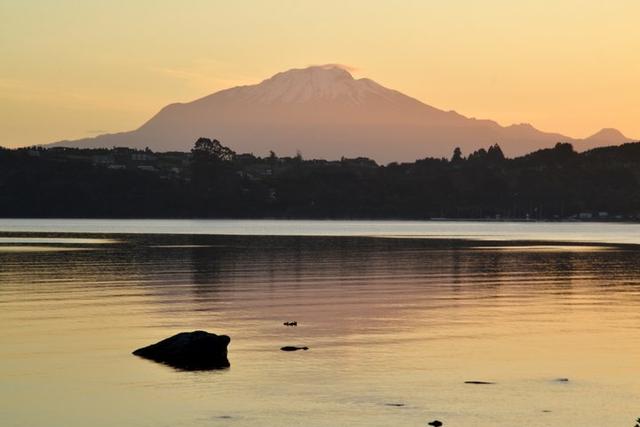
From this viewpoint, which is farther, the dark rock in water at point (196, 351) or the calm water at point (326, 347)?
the dark rock in water at point (196, 351)

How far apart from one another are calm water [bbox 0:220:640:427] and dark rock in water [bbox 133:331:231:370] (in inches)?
29.4

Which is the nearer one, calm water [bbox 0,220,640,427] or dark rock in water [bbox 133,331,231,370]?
calm water [bbox 0,220,640,427]

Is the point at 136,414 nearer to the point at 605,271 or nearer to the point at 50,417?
the point at 50,417

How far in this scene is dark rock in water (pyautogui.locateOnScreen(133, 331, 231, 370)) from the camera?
1629 inches

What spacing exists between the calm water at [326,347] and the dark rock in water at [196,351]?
75 cm

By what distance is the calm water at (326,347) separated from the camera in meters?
33.8

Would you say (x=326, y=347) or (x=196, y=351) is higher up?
(x=196, y=351)

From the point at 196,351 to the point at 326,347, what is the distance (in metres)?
6.76

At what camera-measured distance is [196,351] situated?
41.5m

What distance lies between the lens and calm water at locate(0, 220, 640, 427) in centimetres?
3381

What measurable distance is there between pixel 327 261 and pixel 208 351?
70.5 meters

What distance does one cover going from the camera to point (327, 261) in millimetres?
111812

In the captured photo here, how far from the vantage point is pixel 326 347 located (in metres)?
46.0

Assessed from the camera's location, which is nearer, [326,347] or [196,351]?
[196,351]
